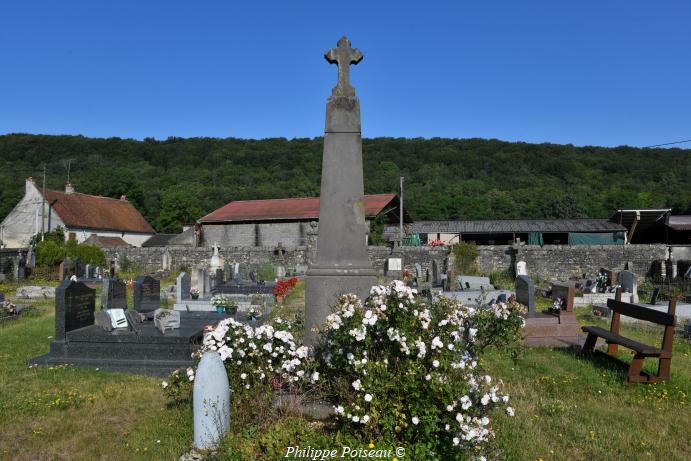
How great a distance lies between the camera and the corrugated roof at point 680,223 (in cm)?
3053

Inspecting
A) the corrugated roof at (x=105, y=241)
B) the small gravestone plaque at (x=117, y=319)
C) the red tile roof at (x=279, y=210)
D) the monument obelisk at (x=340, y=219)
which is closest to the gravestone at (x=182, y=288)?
the small gravestone plaque at (x=117, y=319)

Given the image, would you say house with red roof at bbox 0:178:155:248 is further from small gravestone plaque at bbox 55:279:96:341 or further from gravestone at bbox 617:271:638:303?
gravestone at bbox 617:271:638:303

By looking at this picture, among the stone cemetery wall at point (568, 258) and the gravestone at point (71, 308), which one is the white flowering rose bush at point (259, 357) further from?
the stone cemetery wall at point (568, 258)

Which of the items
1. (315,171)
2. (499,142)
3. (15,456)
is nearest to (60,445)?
(15,456)

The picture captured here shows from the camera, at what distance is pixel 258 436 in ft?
13.3

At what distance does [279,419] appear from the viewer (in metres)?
4.37

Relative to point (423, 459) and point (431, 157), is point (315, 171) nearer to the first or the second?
point (431, 157)

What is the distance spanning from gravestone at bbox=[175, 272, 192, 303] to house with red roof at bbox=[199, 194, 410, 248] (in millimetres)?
20316

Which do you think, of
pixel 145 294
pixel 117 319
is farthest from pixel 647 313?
pixel 145 294

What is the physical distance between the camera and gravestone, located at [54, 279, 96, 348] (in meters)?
8.62

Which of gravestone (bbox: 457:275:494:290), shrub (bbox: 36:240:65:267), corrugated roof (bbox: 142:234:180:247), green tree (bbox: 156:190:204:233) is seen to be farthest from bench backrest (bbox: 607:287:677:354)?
green tree (bbox: 156:190:204:233)

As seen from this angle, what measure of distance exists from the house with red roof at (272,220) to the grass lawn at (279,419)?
28183 mm

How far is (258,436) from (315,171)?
68490 millimetres

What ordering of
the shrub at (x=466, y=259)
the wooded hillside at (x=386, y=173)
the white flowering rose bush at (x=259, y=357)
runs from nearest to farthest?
the white flowering rose bush at (x=259, y=357), the shrub at (x=466, y=259), the wooded hillside at (x=386, y=173)
